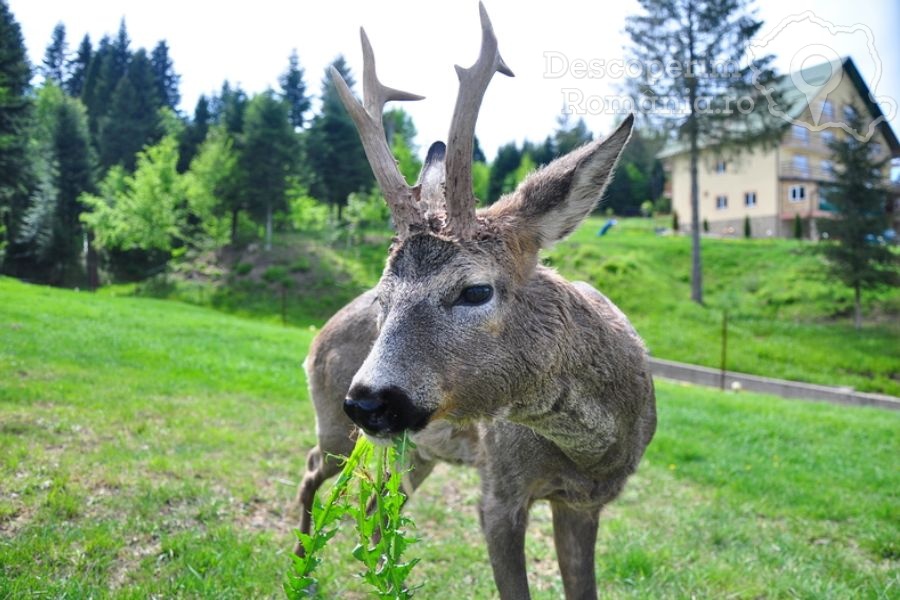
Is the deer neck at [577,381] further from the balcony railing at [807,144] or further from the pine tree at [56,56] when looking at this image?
the balcony railing at [807,144]

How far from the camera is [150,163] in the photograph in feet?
98.5

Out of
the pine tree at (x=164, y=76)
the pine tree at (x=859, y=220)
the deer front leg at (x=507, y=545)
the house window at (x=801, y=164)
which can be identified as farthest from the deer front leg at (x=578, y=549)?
the house window at (x=801, y=164)

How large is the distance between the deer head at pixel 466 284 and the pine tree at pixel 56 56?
→ 556 cm

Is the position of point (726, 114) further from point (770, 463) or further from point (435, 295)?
point (435, 295)

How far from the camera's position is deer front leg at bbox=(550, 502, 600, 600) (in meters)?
3.59

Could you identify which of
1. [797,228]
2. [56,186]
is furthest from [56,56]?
[797,228]

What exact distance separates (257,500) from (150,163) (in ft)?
93.1

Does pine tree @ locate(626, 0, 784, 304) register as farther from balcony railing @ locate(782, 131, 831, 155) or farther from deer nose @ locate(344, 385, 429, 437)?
deer nose @ locate(344, 385, 429, 437)

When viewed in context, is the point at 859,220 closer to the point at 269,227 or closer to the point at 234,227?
the point at 269,227

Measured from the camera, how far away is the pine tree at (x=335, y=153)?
38469mm

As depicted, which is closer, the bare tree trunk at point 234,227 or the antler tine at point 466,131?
the antler tine at point 466,131

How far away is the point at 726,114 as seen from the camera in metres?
25.7

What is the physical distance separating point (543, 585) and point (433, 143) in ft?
10.6

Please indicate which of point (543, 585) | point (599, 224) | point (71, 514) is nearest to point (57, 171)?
point (71, 514)
